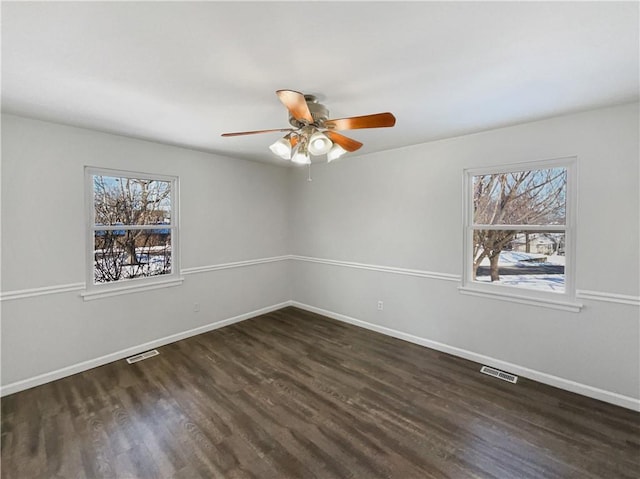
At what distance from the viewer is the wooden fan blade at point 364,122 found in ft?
5.87

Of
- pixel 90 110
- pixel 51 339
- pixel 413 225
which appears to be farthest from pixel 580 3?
pixel 51 339

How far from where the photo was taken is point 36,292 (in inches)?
108

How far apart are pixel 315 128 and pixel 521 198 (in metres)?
2.29

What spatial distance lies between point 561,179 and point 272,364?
3.41 metres

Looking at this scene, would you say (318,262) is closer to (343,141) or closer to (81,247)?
(343,141)

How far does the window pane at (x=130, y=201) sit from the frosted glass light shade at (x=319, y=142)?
2483 mm

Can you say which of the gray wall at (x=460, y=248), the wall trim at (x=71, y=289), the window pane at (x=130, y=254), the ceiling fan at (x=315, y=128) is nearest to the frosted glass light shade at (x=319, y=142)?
the ceiling fan at (x=315, y=128)

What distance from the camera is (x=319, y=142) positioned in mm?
2021

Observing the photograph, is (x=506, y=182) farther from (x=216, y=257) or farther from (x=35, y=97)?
(x=35, y=97)

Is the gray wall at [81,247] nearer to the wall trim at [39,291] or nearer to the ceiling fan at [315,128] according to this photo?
the wall trim at [39,291]

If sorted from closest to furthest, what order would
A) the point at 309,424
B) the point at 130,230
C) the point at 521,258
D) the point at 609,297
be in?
the point at 309,424, the point at 609,297, the point at 521,258, the point at 130,230

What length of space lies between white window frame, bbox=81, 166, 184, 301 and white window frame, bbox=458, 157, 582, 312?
351 cm

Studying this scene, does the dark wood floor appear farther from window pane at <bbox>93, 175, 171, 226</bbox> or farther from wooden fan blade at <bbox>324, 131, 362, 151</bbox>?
wooden fan blade at <bbox>324, 131, 362, 151</bbox>

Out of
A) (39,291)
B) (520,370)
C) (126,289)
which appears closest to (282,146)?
(126,289)
